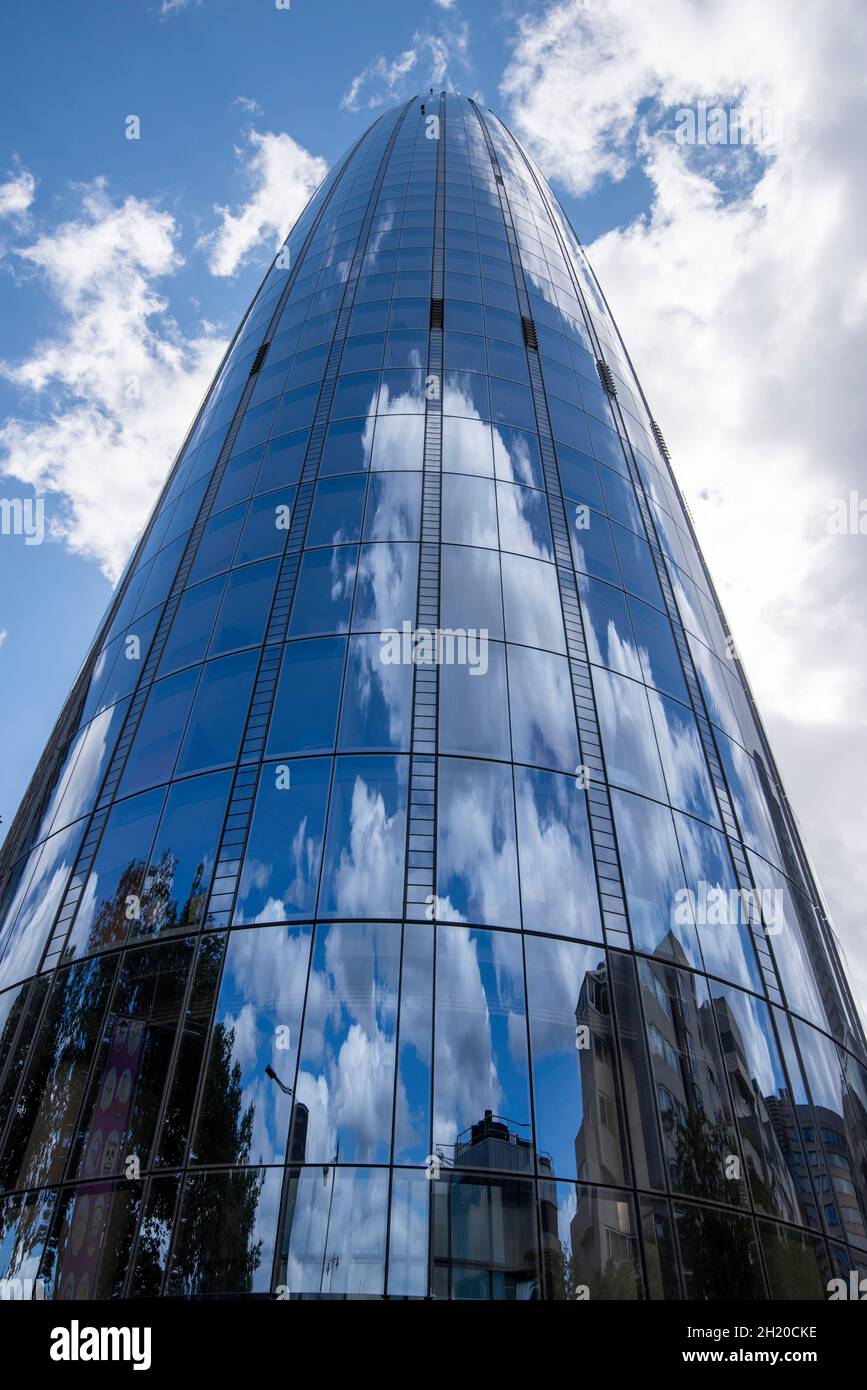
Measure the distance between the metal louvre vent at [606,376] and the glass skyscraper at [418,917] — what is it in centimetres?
675

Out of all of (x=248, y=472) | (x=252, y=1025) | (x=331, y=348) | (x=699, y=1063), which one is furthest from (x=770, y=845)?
(x=331, y=348)

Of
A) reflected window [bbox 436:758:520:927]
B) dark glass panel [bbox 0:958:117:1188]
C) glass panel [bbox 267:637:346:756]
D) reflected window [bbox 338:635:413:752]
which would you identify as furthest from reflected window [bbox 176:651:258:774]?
reflected window [bbox 436:758:520:927]

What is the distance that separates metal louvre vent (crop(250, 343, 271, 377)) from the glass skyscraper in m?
5.94

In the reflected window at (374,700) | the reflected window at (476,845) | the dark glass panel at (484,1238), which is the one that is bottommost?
the dark glass panel at (484,1238)

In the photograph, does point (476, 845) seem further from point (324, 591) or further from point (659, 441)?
point (659, 441)

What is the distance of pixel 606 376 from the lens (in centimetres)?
3453

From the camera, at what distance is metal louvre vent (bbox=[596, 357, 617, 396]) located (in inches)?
1332

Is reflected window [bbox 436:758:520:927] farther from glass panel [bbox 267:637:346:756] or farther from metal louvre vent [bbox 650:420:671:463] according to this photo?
metal louvre vent [bbox 650:420:671:463]

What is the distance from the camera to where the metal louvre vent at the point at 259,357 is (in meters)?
33.1

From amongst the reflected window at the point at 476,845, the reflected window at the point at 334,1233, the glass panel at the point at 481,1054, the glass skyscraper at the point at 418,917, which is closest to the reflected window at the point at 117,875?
the glass skyscraper at the point at 418,917

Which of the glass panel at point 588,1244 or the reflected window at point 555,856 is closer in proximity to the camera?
the glass panel at point 588,1244

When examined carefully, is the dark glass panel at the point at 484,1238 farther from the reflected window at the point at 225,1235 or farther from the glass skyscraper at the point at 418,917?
the reflected window at the point at 225,1235

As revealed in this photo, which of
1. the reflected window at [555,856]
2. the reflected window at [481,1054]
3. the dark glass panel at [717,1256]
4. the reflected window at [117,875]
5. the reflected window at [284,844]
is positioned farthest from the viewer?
the reflected window at [117,875]
